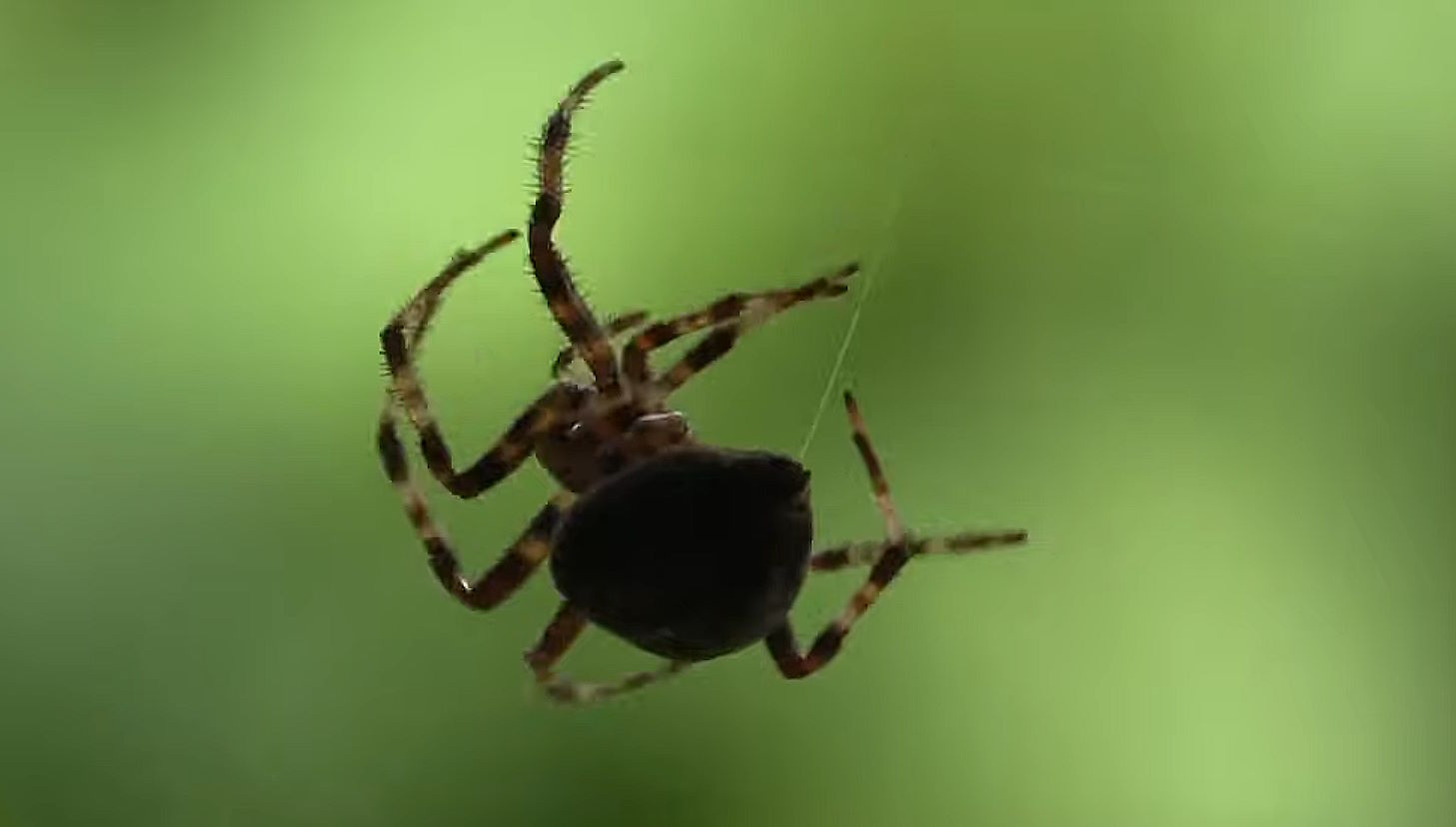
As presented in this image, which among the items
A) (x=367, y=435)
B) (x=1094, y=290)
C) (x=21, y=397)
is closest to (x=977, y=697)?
(x=1094, y=290)

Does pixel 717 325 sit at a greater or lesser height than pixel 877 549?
greater

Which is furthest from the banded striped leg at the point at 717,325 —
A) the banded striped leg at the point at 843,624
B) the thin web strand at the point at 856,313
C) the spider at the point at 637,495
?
the thin web strand at the point at 856,313

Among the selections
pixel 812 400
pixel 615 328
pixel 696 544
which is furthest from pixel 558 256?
pixel 812 400

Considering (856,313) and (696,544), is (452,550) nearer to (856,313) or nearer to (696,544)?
(696,544)

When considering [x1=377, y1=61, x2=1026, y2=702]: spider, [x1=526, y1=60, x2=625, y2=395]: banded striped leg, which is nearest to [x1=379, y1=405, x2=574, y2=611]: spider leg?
[x1=377, y1=61, x2=1026, y2=702]: spider

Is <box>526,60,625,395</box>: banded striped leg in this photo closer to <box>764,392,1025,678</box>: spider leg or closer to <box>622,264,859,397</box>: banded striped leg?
<box>622,264,859,397</box>: banded striped leg

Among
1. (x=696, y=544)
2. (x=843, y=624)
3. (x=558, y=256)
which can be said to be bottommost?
(x=843, y=624)

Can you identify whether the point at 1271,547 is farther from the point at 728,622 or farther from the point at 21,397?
the point at 21,397

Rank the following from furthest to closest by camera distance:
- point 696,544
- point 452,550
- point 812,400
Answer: point 812,400 → point 452,550 → point 696,544
